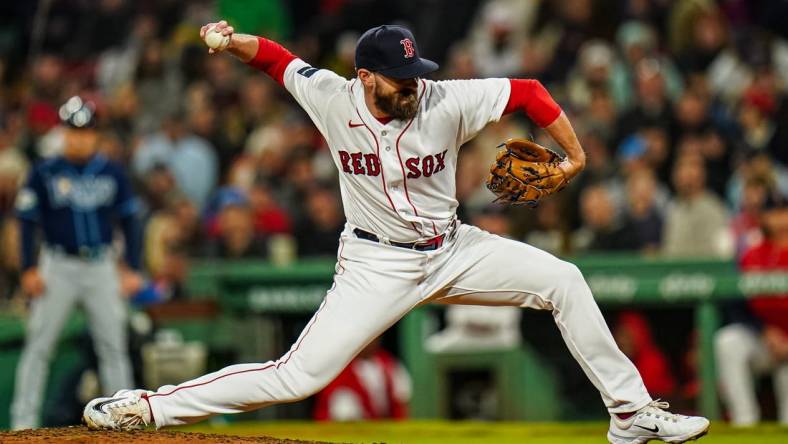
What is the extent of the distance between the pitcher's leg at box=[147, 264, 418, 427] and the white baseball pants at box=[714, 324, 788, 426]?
3492 mm

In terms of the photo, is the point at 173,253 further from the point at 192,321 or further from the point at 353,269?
the point at 353,269

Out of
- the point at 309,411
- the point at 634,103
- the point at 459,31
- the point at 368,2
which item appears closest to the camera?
the point at 309,411

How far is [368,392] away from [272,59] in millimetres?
3768

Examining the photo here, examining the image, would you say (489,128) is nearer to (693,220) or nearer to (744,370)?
(693,220)

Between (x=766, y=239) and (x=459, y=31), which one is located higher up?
(x=459, y=31)

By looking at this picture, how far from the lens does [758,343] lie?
7.62 meters

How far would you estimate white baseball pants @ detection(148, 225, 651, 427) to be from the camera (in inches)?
181

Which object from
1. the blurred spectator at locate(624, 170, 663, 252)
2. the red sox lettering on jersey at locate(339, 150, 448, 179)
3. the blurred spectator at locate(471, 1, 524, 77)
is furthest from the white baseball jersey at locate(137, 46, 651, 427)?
the blurred spectator at locate(471, 1, 524, 77)

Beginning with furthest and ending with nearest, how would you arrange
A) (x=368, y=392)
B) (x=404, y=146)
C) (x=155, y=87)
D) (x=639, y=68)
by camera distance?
(x=155, y=87)
(x=639, y=68)
(x=368, y=392)
(x=404, y=146)

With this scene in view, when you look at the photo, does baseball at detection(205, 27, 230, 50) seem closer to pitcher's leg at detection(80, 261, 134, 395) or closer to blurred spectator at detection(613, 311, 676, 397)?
pitcher's leg at detection(80, 261, 134, 395)

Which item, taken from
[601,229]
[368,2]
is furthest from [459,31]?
[601,229]

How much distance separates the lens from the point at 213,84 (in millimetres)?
12062

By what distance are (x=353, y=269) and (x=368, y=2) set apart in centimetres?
818

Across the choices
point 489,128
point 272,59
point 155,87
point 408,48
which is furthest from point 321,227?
point 408,48
